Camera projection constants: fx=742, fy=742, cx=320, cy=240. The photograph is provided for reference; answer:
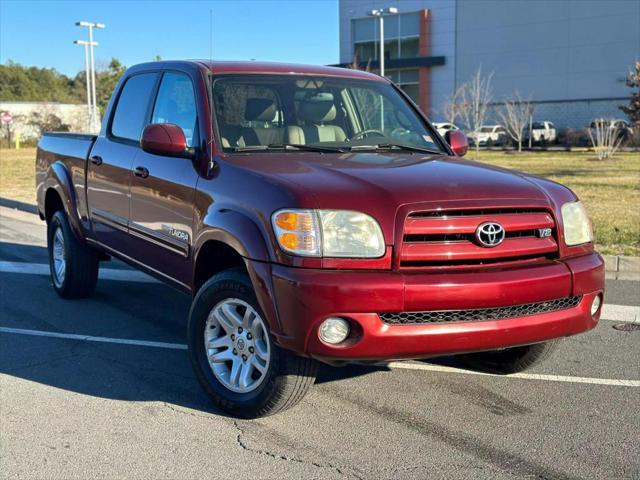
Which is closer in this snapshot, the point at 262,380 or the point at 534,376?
the point at 262,380

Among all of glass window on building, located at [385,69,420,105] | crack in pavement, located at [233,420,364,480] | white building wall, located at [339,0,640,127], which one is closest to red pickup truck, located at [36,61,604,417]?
crack in pavement, located at [233,420,364,480]

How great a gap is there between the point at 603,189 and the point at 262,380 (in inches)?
508

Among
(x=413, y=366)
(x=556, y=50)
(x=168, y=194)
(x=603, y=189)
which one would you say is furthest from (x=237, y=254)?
(x=556, y=50)

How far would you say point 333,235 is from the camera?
11.5 ft

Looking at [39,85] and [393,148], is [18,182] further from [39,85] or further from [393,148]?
[39,85]

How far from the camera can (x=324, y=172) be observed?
389 cm

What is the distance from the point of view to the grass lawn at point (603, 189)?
9.13 m

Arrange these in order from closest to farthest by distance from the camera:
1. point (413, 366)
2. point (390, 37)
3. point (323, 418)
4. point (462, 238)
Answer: point (462, 238), point (323, 418), point (413, 366), point (390, 37)

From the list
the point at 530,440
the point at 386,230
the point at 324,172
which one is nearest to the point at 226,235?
the point at 324,172

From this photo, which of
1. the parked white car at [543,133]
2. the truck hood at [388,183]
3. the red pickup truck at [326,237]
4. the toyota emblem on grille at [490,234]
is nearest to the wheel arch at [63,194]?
the red pickup truck at [326,237]

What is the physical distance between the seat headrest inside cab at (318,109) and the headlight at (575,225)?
5.61 ft

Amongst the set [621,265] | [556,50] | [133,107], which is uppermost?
[556,50]

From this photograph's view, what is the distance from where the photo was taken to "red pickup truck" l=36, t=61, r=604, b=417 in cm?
347

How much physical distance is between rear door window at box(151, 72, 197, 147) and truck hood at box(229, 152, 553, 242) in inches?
23.7
